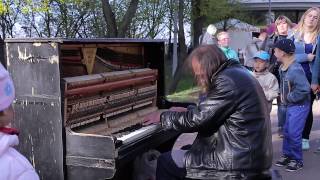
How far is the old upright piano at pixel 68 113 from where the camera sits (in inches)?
131

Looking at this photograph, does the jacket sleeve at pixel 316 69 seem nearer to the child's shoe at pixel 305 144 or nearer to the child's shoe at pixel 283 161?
the child's shoe at pixel 283 161

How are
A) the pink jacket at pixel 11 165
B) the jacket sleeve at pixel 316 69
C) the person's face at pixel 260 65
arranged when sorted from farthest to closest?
the person's face at pixel 260 65 < the jacket sleeve at pixel 316 69 < the pink jacket at pixel 11 165

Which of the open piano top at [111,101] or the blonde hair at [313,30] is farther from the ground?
the blonde hair at [313,30]

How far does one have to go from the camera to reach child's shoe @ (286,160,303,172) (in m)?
5.50

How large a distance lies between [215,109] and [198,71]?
0.32 metres

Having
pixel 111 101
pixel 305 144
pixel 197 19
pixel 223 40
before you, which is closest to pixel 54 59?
pixel 111 101

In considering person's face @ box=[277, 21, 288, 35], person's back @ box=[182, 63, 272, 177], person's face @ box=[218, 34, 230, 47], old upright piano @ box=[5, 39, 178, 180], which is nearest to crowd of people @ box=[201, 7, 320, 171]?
person's face @ box=[277, 21, 288, 35]

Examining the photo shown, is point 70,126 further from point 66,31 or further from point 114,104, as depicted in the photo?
point 66,31

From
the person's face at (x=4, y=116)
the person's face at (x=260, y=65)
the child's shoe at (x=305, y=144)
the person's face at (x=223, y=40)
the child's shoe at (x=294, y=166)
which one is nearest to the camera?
the person's face at (x=4, y=116)

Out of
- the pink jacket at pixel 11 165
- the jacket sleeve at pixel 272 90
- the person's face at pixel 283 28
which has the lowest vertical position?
the jacket sleeve at pixel 272 90

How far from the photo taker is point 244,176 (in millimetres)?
3256

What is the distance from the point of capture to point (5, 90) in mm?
2014

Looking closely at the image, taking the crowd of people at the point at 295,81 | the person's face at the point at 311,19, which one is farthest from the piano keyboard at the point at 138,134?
the person's face at the point at 311,19

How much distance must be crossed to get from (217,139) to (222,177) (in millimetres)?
252
